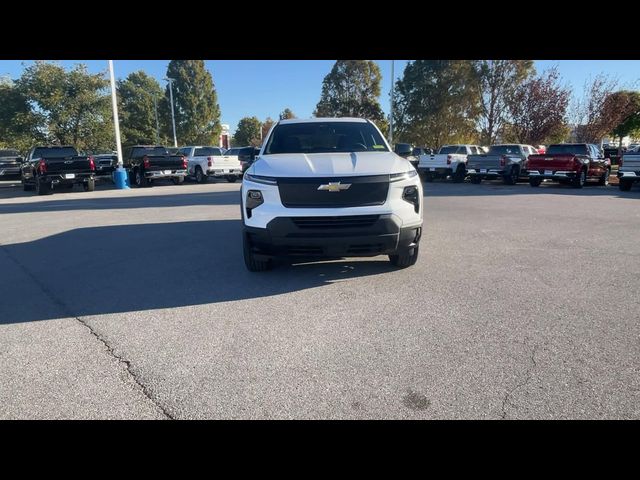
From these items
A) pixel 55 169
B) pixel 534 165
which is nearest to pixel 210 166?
pixel 55 169

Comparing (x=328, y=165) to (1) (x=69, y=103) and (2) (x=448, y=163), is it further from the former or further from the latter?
(1) (x=69, y=103)

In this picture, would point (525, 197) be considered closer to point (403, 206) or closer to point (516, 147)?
point (516, 147)

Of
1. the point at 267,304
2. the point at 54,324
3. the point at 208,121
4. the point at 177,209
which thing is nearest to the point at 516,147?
the point at 177,209

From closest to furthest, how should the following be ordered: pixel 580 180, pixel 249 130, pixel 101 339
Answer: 1. pixel 101 339
2. pixel 580 180
3. pixel 249 130

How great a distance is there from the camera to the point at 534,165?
18141 mm

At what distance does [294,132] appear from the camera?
20.5ft

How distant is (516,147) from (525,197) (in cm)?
776

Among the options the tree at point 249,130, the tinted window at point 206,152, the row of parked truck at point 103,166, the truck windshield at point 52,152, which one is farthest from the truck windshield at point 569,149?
the tree at point 249,130

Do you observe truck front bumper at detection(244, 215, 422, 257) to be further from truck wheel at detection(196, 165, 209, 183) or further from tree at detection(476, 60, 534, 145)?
tree at detection(476, 60, 534, 145)

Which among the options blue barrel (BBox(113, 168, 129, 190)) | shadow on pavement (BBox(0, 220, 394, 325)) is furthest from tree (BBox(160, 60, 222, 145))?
shadow on pavement (BBox(0, 220, 394, 325))

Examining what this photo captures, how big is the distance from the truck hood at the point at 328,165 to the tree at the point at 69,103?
31.5 meters

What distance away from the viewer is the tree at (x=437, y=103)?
35375mm

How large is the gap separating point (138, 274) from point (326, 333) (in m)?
3.18

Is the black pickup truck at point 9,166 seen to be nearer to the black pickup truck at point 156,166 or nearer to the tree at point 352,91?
the black pickup truck at point 156,166
